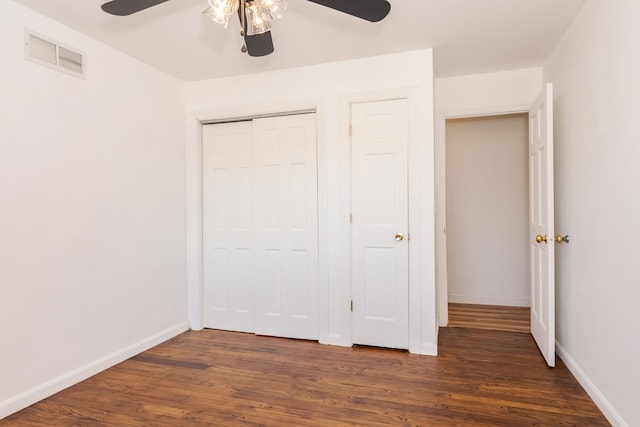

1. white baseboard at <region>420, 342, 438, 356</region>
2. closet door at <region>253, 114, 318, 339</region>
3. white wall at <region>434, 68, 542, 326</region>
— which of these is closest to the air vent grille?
closet door at <region>253, 114, 318, 339</region>

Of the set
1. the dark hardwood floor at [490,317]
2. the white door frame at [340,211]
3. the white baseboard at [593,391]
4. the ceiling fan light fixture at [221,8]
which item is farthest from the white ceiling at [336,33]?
the dark hardwood floor at [490,317]

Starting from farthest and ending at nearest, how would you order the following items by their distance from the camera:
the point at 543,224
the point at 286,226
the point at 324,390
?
1. the point at 286,226
2. the point at 543,224
3. the point at 324,390

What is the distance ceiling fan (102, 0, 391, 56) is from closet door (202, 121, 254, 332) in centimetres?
180

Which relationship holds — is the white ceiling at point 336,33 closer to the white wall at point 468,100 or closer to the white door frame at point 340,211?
the white wall at point 468,100

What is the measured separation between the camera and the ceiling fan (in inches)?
60.0

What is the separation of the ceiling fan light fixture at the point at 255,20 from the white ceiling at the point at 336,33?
0.68 meters

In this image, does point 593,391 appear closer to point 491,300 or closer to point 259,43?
point 491,300

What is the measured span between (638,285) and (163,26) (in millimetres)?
3175

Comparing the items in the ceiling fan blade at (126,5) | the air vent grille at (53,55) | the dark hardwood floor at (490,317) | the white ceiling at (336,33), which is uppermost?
the white ceiling at (336,33)

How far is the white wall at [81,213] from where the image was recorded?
211 centimetres

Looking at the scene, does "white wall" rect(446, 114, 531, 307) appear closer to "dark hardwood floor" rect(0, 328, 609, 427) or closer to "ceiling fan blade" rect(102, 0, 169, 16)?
"dark hardwood floor" rect(0, 328, 609, 427)

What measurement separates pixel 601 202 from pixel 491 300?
8.56 ft

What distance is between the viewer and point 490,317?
149 inches

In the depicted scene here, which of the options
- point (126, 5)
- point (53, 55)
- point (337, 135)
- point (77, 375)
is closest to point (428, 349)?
point (337, 135)
